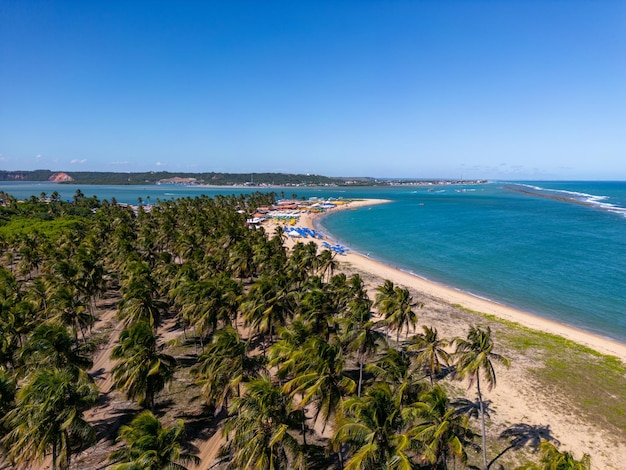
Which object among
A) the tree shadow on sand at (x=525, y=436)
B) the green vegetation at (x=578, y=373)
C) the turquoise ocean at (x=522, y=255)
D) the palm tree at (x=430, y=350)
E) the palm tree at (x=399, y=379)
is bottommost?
the turquoise ocean at (x=522, y=255)

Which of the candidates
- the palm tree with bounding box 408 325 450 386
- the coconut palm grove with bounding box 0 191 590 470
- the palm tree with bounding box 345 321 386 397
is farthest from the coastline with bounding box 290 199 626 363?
the palm tree with bounding box 345 321 386 397

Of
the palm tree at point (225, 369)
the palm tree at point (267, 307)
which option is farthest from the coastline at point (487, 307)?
the palm tree at point (225, 369)

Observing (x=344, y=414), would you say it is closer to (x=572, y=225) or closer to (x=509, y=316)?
(x=509, y=316)

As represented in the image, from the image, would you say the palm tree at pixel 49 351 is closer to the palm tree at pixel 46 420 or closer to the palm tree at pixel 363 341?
the palm tree at pixel 46 420

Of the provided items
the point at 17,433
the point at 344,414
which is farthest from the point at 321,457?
the point at 17,433

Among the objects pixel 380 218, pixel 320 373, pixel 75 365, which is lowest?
pixel 380 218
